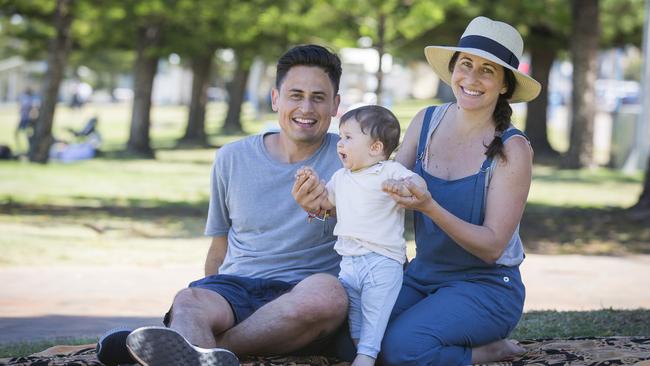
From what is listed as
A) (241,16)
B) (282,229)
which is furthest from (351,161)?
(241,16)

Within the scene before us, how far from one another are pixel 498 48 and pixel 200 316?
1768 mm

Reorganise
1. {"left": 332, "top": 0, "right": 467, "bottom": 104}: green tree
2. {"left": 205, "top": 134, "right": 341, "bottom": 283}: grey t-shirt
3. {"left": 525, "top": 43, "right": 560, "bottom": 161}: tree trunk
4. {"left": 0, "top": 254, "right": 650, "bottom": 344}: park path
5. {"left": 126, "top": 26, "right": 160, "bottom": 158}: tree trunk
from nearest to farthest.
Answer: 1. {"left": 205, "top": 134, "right": 341, "bottom": 283}: grey t-shirt
2. {"left": 0, "top": 254, "right": 650, "bottom": 344}: park path
3. {"left": 332, "top": 0, "right": 467, "bottom": 104}: green tree
4. {"left": 126, "top": 26, "right": 160, "bottom": 158}: tree trunk
5. {"left": 525, "top": 43, "right": 560, "bottom": 161}: tree trunk

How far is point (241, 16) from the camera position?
25328 mm

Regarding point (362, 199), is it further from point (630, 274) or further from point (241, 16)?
point (241, 16)

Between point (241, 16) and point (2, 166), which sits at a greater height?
point (241, 16)

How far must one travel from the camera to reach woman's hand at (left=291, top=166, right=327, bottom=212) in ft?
14.1

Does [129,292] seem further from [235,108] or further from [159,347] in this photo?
[235,108]

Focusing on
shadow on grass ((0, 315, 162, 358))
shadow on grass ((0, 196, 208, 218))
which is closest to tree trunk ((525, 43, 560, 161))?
shadow on grass ((0, 196, 208, 218))

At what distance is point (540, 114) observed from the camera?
26656 millimetres

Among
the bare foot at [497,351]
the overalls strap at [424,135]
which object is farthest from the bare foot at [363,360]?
the overalls strap at [424,135]

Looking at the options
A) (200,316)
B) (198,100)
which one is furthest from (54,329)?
(198,100)

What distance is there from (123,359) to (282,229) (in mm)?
940

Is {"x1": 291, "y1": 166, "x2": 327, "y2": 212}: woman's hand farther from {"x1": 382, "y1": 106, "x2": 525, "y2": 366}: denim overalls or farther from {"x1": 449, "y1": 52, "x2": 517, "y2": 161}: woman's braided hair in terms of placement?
{"x1": 449, "y1": 52, "x2": 517, "y2": 161}: woman's braided hair

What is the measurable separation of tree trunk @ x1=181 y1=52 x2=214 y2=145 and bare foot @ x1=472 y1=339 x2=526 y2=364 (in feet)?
92.4
